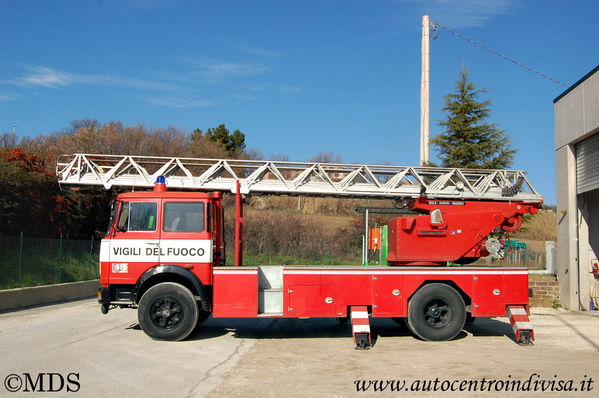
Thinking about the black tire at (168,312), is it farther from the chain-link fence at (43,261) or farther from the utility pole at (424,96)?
the utility pole at (424,96)

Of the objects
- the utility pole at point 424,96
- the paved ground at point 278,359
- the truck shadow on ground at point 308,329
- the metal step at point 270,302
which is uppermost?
the utility pole at point 424,96

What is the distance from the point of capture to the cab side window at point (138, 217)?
1066 centimetres

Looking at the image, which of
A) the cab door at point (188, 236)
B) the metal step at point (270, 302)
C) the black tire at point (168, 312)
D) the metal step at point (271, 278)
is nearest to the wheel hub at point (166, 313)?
the black tire at point (168, 312)

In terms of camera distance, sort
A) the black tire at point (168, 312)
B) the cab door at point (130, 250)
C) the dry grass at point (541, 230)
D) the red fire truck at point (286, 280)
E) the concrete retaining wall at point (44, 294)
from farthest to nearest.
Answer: the dry grass at point (541, 230) → the concrete retaining wall at point (44, 294) → the cab door at point (130, 250) → the red fire truck at point (286, 280) → the black tire at point (168, 312)

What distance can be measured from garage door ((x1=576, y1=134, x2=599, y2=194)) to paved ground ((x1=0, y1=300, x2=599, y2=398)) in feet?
17.1

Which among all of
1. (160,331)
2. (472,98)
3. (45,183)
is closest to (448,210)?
(160,331)

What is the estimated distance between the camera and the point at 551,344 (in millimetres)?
10633

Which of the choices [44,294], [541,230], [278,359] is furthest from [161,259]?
[541,230]

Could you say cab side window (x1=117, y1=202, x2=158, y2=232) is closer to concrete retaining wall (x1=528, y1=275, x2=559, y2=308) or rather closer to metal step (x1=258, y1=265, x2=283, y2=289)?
metal step (x1=258, y1=265, x2=283, y2=289)

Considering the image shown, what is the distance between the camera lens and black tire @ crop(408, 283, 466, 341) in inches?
416

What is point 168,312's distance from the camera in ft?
34.0

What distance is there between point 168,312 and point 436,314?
5492 millimetres

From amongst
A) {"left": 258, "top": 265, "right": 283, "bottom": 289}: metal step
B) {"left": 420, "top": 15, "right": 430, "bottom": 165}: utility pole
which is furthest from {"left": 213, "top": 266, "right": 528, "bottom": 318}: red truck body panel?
{"left": 420, "top": 15, "right": 430, "bottom": 165}: utility pole

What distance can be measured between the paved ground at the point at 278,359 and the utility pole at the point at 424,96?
24.0 metres
